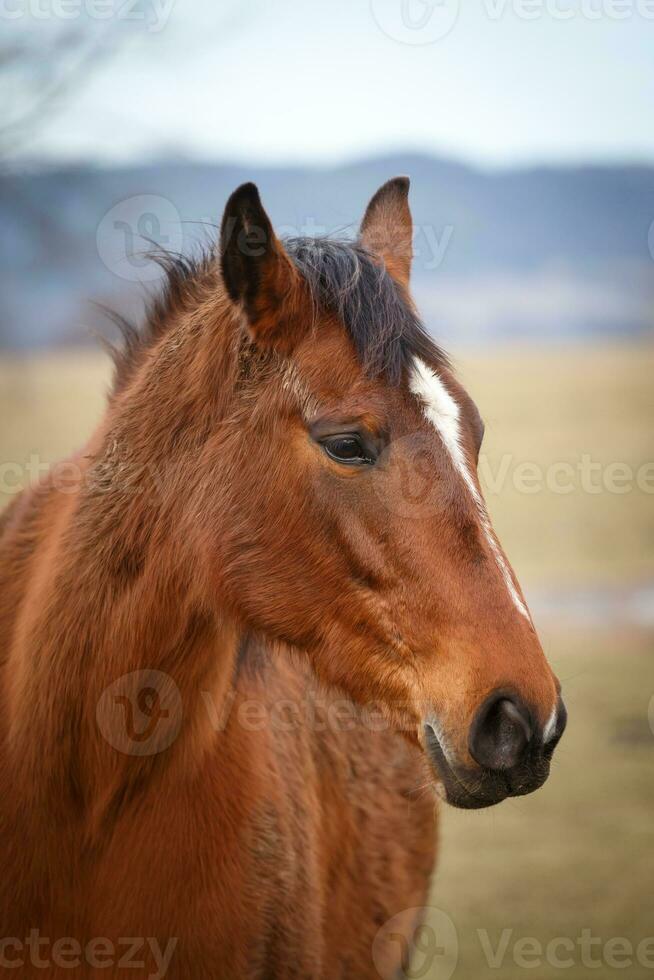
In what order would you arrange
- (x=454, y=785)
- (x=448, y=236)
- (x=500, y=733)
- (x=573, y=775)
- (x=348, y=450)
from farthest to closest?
(x=573, y=775) < (x=448, y=236) < (x=348, y=450) < (x=454, y=785) < (x=500, y=733)

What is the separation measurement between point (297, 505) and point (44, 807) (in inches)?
46.1

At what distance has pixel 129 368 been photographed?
127 inches

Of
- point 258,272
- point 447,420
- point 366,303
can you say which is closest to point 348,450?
point 447,420

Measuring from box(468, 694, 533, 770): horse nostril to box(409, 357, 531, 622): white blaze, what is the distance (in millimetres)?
356

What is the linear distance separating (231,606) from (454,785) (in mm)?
807

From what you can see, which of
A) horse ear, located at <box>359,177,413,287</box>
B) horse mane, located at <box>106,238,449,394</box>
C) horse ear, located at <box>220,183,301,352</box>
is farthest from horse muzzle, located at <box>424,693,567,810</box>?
horse ear, located at <box>359,177,413,287</box>

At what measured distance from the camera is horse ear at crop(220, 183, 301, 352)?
8.44 feet

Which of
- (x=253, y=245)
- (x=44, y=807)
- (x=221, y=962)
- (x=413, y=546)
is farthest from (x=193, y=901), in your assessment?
(x=253, y=245)

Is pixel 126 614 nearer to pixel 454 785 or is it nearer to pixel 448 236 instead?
pixel 454 785

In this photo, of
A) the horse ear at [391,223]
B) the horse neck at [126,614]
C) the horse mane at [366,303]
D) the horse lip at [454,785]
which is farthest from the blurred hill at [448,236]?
the horse lip at [454,785]

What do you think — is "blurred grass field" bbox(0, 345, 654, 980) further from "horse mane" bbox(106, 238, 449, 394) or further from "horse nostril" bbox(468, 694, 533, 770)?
"horse nostril" bbox(468, 694, 533, 770)

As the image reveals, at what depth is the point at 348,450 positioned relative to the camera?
262cm

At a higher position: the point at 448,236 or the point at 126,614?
the point at 448,236

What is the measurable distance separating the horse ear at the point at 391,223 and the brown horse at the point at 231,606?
0.42m
